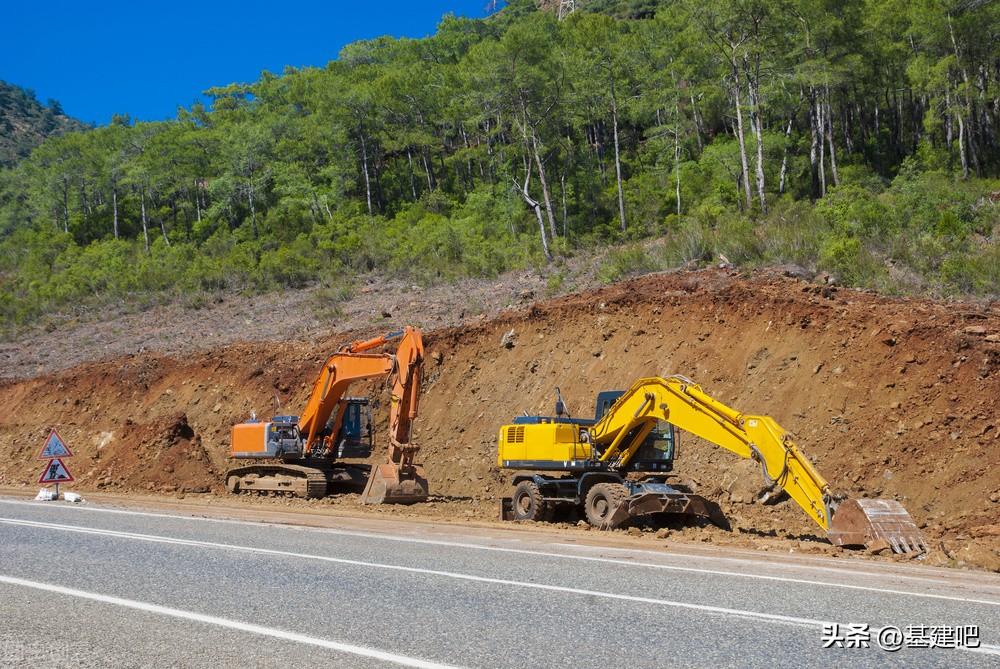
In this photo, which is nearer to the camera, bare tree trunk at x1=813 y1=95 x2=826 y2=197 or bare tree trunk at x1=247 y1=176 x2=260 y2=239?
bare tree trunk at x1=813 y1=95 x2=826 y2=197

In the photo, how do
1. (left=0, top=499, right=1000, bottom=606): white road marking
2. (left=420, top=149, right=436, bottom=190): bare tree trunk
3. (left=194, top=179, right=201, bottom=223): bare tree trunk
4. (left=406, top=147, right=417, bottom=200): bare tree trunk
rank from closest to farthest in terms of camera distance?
(left=0, top=499, right=1000, bottom=606): white road marking → (left=406, top=147, right=417, bottom=200): bare tree trunk → (left=420, top=149, right=436, bottom=190): bare tree trunk → (left=194, top=179, right=201, bottom=223): bare tree trunk

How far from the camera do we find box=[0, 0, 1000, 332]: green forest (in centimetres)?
2644

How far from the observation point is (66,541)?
1155cm

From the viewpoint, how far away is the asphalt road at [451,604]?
19.0 feet

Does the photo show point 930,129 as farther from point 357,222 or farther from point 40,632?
point 40,632

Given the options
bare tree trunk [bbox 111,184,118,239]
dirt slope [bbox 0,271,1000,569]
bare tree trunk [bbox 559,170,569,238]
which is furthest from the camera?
bare tree trunk [bbox 111,184,118,239]

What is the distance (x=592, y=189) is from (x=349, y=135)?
20404 millimetres

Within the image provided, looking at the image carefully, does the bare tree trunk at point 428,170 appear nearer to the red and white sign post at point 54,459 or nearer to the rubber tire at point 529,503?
the red and white sign post at point 54,459

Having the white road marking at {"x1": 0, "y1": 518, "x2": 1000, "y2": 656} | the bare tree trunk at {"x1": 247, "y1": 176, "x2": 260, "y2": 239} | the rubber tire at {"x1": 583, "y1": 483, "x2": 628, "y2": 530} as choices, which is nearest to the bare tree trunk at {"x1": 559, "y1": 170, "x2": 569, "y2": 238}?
the bare tree trunk at {"x1": 247, "y1": 176, "x2": 260, "y2": 239}

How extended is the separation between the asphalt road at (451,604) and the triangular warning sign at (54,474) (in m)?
7.50

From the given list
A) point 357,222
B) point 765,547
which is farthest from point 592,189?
point 765,547

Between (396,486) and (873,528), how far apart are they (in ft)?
32.5

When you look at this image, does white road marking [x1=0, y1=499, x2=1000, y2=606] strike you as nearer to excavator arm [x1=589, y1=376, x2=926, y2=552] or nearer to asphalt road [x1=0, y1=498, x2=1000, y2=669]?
asphalt road [x1=0, y1=498, x2=1000, y2=669]

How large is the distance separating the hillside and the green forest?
76.6 metres
